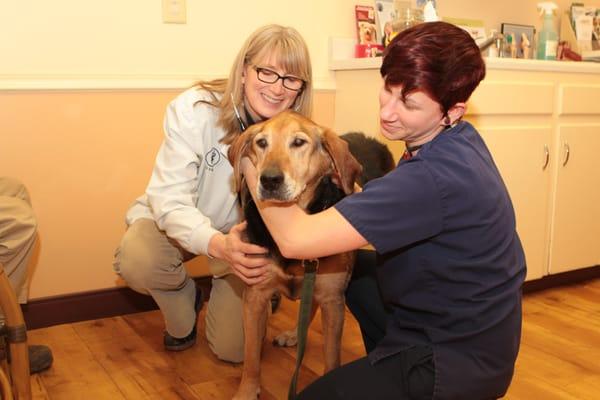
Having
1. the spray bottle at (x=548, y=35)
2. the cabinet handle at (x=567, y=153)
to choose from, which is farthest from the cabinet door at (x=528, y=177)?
the spray bottle at (x=548, y=35)

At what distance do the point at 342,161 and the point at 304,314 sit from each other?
417mm

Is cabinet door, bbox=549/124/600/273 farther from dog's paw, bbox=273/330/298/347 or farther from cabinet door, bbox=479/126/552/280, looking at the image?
dog's paw, bbox=273/330/298/347

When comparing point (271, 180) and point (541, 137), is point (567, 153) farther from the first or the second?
point (271, 180)

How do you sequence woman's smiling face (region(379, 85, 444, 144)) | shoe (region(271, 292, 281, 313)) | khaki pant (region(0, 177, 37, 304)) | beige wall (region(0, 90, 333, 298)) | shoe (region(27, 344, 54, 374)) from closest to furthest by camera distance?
woman's smiling face (region(379, 85, 444, 144)), khaki pant (region(0, 177, 37, 304)), shoe (region(27, 344, 54, 374)), beige wall (region(0, 90, 333, 298)), shoe (region(271, 292, 281, 313))

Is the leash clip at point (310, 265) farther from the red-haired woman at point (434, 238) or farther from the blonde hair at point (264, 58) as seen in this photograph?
the blonde hair at point (264, 58)

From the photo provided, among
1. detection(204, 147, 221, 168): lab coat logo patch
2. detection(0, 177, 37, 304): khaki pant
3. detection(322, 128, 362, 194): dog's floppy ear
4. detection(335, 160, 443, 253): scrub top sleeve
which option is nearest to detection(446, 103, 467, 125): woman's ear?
detection(335, 160, 443, 253): scrub top sleeve

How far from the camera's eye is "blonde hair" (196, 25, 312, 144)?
1936mm

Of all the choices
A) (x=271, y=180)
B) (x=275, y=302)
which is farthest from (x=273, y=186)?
(x=275, y=302)

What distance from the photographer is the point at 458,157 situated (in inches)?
51.9

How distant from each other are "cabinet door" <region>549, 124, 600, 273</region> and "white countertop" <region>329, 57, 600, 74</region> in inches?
11.4

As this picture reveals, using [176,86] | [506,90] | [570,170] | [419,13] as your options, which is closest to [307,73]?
[176,86]

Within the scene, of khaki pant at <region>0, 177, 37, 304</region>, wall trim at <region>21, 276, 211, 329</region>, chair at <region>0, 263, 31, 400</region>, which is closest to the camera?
chair at <region>0, 263, 31, 400</region>

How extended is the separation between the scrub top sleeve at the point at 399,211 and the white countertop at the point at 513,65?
1.67 metres

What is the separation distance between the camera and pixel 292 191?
159 cm
